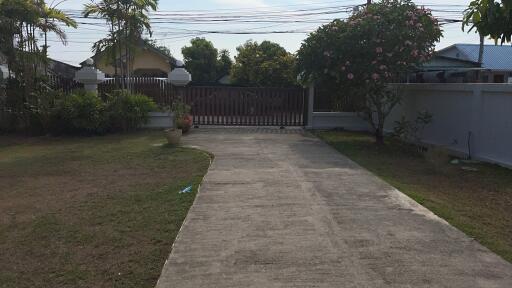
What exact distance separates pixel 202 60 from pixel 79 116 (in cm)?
2799

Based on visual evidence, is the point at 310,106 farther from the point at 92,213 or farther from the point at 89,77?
the point at 92,213

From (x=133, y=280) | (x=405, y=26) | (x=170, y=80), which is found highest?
(x=405, y=26)

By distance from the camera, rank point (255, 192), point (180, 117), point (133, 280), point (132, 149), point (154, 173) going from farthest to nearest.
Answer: point (180, 117) → point (132, 149) → point (154, 173) → point (255, 192) → point (133, 280)

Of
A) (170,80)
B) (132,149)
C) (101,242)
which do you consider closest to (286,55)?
(170,80)

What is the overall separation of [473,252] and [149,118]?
1207 centimetres

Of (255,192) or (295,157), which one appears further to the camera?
(295,157)

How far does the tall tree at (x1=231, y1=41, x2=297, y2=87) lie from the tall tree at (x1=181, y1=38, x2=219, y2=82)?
1093 centimetres

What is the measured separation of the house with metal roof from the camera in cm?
2461

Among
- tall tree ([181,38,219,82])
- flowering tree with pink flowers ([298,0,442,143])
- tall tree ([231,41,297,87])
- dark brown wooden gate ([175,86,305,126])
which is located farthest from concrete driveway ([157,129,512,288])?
tall tree ([181,38,219,82])

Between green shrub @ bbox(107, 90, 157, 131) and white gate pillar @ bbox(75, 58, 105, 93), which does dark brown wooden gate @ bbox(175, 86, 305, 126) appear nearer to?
green shrub @ bbox(107, 90, 157, 131)

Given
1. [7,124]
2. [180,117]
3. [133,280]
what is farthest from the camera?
[7,124]

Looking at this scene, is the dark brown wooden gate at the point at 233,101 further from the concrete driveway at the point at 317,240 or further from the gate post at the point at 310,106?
the concrete driveway at the point at 317,240

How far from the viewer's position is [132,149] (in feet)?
37.1

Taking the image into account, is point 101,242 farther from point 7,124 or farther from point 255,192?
point 7,124
